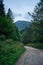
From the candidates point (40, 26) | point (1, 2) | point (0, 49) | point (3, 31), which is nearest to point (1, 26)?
point (3, 31)

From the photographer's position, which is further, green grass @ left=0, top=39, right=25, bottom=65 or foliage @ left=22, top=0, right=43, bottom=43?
foliage @ left=22, top=0, right=43, bottom=43

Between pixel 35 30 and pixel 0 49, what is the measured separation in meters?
30.6

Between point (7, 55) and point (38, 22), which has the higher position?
point (7, 55)

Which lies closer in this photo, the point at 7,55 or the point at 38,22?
the point at 7,55

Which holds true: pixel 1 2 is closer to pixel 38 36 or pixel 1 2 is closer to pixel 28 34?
pixel 38 36

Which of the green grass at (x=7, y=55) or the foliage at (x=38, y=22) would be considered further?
the foliage at (x=38, y=22)

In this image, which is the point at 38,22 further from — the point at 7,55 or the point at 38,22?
the point at 7,55

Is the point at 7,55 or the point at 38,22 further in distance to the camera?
the point at 38,22

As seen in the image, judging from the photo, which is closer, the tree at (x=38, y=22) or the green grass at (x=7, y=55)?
the green grass at (x=7, y=55)

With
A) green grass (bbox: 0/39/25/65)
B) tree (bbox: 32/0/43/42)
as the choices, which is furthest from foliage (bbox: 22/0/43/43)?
green grass (bbox: 0/39/25/65)

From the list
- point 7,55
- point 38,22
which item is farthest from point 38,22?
point 7,55

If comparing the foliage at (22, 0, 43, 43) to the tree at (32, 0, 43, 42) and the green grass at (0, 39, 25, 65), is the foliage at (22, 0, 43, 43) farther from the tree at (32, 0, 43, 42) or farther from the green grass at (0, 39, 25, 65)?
the green grass at (0, 39, 25, 65)

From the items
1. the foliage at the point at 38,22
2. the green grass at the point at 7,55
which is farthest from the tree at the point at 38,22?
the green grass at the point at 7,55

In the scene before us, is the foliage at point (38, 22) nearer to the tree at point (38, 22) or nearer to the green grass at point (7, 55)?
the tree at point (38, 22)
